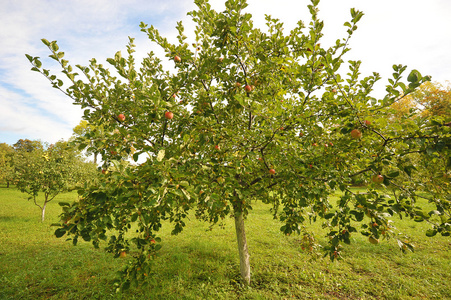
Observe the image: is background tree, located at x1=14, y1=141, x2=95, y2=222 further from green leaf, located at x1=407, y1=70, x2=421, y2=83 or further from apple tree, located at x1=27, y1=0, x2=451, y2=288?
green leaf, located at x1=407, y1=70, x2=421, y2=83

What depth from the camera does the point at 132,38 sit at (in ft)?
11.8

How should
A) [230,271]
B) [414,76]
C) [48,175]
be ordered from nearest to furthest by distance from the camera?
[414,76]
[230,271]
[48,175]

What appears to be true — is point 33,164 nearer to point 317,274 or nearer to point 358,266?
point 317,274

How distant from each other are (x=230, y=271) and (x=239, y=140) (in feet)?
13.5

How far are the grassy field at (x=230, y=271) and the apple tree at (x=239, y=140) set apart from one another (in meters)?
2.19

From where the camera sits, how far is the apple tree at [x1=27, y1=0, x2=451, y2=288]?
2.01m

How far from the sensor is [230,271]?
Answer: 5.51 m

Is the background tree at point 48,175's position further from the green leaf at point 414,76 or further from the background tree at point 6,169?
the green leaf at point 414,76

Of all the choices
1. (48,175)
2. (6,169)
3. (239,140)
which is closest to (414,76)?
(239,140)

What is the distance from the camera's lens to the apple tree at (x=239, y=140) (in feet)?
6.61

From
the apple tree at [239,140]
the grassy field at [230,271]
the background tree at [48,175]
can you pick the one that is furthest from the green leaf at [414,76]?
the background tree at [48,175]

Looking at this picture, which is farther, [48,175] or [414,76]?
[48,175]

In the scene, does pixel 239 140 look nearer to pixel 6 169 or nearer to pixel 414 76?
pixel 414 76

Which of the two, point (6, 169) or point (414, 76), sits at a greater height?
point (6, 169)
